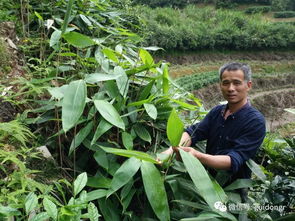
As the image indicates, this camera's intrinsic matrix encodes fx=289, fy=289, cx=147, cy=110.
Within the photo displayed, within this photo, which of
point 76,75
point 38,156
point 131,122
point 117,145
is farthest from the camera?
point 76,75

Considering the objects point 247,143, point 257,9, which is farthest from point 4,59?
point 257,9

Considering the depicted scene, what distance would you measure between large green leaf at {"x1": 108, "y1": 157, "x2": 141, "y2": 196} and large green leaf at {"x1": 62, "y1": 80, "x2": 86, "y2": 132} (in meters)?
0.25

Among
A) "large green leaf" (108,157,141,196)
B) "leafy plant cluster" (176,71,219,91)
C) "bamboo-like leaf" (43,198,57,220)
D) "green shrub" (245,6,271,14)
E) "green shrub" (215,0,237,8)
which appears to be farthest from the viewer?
"green shrub" (215,0,237,8)

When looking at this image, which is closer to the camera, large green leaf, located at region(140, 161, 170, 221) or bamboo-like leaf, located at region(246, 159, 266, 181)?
large green leaf, located at region(140, 161, 170, 221)

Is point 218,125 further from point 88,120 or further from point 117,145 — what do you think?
point 88,120

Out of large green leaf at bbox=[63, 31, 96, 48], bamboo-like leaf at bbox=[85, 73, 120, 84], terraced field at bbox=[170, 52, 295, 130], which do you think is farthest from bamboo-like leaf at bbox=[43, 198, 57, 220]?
terraced field at bbox=[170, 52, 295, 130]

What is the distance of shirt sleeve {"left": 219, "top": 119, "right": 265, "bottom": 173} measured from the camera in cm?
126

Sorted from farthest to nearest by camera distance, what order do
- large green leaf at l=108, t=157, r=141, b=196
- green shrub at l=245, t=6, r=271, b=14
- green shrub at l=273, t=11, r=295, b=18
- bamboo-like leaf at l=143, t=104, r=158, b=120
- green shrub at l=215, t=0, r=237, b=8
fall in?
green shrub at l=215, t=0, r=237, b=8, green shrub at l=245, t=6, r=271, b=14, green shrub at l=273, t=11, r=295, b=18, bamboo-like leaf at l=143, t=104, r=158, b=120, large green leaf at l=108, t=157, r=141, b=196

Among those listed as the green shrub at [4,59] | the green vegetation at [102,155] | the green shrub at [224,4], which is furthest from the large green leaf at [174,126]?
the green shrub at [224,4]

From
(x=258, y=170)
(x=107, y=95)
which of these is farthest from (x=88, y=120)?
(x=258, y=170)

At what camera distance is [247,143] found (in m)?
1.29

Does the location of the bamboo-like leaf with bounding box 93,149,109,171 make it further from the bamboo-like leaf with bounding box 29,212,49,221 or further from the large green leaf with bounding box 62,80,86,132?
the bamboo-like leaf with bounding box 29,212,49,221

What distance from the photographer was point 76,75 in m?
1.61

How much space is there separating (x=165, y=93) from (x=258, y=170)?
58 cm
